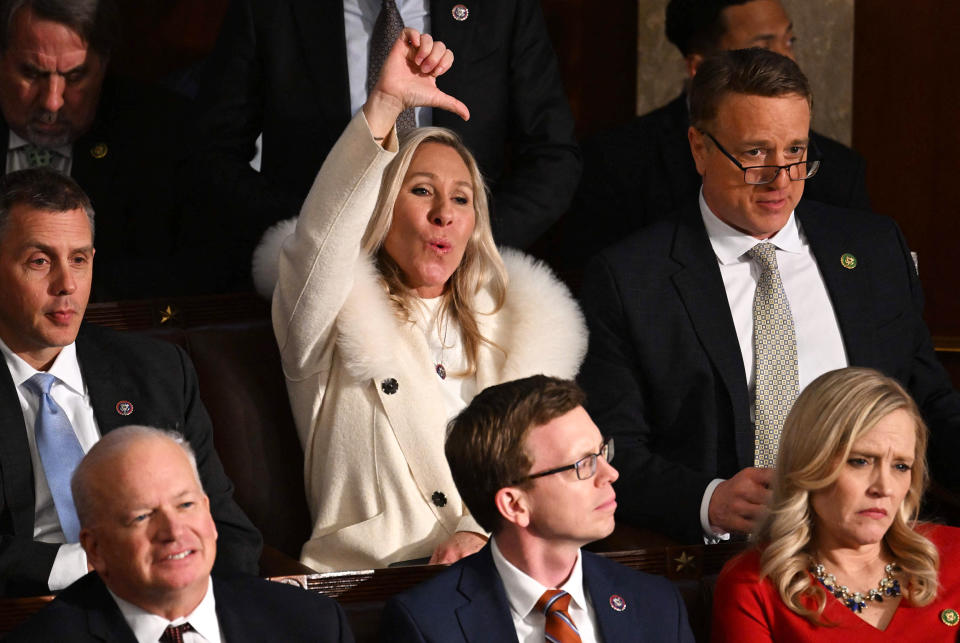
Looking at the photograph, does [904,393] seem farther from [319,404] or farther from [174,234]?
[174,234]

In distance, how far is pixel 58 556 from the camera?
2.45 metres

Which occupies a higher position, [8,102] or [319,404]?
[8,102]

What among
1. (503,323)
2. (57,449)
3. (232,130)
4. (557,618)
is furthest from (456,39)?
(557,618)

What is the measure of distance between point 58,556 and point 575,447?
839 mm

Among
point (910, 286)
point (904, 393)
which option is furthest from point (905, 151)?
point (904, 393)

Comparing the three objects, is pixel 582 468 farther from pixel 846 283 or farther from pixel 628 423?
pixel 846 283

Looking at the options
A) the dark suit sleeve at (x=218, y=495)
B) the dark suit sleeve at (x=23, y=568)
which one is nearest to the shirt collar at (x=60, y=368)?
the dark suit sleeve at (x=218, y=495)

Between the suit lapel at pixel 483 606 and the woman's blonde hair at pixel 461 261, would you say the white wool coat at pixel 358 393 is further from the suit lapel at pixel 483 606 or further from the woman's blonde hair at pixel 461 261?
the suit lapel at pixel 483 606

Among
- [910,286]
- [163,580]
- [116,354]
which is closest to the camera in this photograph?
[163,580]

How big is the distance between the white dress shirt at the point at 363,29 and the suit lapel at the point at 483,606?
1.38 m

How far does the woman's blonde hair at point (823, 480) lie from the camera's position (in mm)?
2443

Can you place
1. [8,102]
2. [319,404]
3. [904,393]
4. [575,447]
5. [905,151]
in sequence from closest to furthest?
[575,447] < [904,393] < [319,404] < [8,102] < [905,151]

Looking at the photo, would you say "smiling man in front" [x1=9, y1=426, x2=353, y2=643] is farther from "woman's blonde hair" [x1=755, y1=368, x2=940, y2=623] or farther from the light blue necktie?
"woman's blonde hair" [x1=755, y1=368, x2=940, y2=623]

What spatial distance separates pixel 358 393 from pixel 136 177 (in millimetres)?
882
